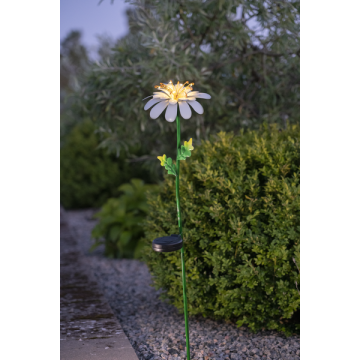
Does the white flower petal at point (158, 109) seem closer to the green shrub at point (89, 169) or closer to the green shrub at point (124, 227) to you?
the green shrub at point (124, 227)

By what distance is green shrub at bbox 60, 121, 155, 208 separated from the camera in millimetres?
6754

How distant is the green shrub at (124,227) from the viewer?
4133mm

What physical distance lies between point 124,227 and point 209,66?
6.36ft

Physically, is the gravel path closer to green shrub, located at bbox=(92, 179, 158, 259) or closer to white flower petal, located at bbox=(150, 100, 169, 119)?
green shrub, located at bbox=(92, 179, 158, 259)

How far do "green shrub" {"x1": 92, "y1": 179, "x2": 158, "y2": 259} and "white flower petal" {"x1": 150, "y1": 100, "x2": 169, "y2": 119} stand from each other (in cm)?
251

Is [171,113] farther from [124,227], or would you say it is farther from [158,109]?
[124,227]

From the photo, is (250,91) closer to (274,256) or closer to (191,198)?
(191,198)

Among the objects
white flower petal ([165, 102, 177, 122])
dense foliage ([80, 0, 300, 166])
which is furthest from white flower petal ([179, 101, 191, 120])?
dense foliage ([80, 0, 300, 166])

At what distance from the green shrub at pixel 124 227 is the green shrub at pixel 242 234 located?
5.68 ft

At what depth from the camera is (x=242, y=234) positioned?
2.10 metres

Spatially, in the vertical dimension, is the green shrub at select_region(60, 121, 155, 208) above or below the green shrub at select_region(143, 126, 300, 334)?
above

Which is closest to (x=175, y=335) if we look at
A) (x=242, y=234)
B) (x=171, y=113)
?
(x=242, y=234)

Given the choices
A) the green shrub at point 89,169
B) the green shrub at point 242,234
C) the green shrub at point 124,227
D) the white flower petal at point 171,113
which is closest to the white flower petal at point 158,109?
the white flower petal at point 171,113
